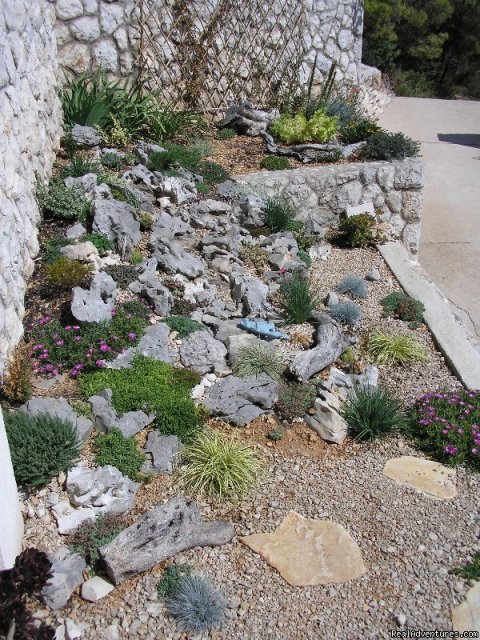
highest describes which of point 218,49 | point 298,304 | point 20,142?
point 218,49

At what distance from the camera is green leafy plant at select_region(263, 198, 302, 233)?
8.24 m

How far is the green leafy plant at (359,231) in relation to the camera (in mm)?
8570

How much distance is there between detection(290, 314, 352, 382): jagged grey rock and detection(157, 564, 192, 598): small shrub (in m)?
2.19

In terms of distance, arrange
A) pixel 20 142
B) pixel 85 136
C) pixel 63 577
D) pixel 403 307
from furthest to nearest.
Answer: pixel 85 136 < pixel 403 307 < pixel 20 142 < pixel 63 577

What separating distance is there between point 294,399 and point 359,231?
3.90m

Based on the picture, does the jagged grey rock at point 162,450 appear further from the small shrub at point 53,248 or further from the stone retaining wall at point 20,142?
the small shrub at point 53,248

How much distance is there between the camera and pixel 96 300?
561 centimetres

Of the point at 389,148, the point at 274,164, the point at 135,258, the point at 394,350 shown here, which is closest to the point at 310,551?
the point at 394,350

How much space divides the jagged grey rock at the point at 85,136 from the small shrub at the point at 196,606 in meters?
6.51

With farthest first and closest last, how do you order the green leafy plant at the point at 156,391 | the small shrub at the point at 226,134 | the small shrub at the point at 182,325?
the small shrub at the point at 226,134 → the small shrub at the point at 182,325 → the green leafy plant at the point at 156,391

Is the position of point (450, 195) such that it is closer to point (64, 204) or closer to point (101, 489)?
point (64, 204)

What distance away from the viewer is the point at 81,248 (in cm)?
636

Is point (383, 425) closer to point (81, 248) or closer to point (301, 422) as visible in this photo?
point (301, 422)

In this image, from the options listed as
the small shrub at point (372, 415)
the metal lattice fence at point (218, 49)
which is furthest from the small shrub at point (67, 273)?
the metal lattice fence at point (218, 49)
